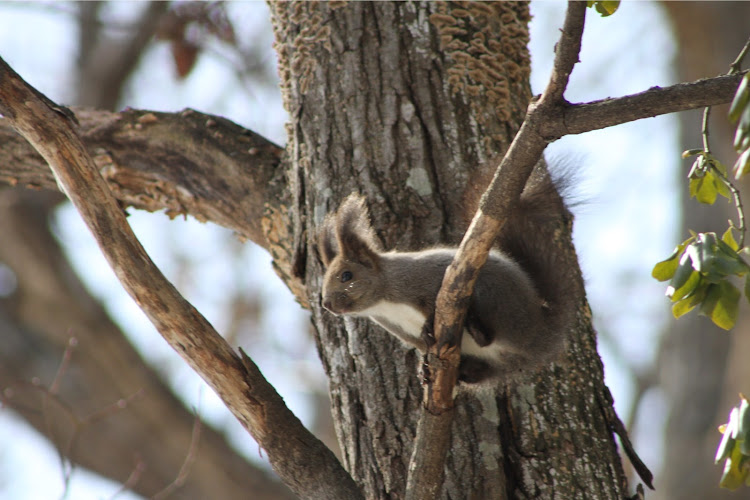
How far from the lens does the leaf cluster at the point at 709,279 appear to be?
1491mm

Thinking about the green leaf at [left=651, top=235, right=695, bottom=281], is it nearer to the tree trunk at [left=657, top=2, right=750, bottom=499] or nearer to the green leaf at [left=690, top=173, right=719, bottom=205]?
the green leaf at [left=690, top=173, right=719, bottom=205]

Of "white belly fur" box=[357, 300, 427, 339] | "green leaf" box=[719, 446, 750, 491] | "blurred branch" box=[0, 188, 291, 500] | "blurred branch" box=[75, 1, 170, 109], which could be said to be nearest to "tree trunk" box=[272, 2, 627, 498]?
"white belly fur" box=[357, 300, 427, 339]

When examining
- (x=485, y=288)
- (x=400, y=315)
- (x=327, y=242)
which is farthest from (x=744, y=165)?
(x=327, y=242)

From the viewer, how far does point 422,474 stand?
1.83 meters

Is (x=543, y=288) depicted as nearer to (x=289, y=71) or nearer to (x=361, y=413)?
(x=361, y=413)

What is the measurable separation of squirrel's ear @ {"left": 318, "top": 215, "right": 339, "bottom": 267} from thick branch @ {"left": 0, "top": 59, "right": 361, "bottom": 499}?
0.43 meters

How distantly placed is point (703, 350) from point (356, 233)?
4578 millimetres

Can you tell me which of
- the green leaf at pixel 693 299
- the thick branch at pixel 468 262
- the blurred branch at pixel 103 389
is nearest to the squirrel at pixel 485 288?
the thick branch at pixel 468 262

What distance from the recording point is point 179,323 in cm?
209

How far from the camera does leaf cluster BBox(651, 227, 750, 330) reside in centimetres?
149

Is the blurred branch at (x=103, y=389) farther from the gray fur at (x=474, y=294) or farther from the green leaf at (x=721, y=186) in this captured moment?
the green leaf at (x=721, y=186)

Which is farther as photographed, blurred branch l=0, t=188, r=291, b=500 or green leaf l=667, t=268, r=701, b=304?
blurred branch l=0, t=188, r=291, b=500

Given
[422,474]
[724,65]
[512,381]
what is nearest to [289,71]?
[512,381]

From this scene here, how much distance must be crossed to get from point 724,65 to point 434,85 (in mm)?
3866
